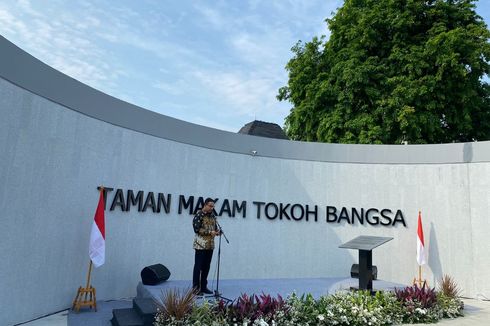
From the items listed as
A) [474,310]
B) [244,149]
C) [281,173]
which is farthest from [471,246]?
[244,149]

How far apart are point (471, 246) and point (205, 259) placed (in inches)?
267

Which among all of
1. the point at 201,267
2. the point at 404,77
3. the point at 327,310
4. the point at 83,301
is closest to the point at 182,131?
the point at 201,267

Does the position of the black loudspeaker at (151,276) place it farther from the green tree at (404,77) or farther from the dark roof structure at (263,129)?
the green tree at (404,77)

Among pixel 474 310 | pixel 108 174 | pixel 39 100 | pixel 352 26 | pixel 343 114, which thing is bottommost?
pixel 474 310

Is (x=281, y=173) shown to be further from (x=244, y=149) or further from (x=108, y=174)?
(x=108, y=174)

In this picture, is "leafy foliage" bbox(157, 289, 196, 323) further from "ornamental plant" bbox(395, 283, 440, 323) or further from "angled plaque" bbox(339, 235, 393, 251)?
"ornamental plant" bbox(395, 283, 440, 323)

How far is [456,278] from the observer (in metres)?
9.10

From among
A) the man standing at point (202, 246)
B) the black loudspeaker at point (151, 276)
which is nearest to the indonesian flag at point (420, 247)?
the man standing at point (202, 246)

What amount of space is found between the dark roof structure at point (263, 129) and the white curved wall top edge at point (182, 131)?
4470 millimetres

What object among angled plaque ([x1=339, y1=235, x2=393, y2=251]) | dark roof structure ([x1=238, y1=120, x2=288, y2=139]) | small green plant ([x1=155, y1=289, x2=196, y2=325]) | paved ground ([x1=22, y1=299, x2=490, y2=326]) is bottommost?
paved ground ([x1=22, y1=299, x2=490, y2=326])

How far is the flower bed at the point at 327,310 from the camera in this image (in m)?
4.75

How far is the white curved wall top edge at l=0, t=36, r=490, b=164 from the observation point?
533 centimetres

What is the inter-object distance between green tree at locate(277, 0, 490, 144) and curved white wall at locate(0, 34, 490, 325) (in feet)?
12.3

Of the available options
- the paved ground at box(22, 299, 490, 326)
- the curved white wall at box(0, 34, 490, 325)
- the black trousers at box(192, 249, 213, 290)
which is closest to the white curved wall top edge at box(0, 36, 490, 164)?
the curved white wall at box(0, 34, 490, 325)
